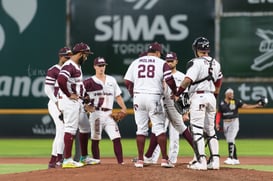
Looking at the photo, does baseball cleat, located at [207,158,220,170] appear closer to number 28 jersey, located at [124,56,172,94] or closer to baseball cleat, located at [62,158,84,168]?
number 28 jersey, located at [124,56,172,94]

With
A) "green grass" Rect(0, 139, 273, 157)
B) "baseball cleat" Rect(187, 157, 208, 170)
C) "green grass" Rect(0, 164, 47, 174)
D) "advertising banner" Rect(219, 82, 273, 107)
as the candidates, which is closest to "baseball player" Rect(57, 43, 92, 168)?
"baseball cleat" Rect(187, 157, 208, 170)

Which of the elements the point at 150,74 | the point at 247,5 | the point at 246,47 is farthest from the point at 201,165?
the point at 247,5

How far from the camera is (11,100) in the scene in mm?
22438

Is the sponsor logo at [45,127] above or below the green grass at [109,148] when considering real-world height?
above

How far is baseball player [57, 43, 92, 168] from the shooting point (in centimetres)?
1123

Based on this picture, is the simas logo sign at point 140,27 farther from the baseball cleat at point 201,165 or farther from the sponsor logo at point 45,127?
the baseball cleat at point 201,165

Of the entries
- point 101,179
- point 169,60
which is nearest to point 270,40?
point 169,60

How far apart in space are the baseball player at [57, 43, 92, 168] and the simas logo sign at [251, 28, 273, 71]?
11.4 metres

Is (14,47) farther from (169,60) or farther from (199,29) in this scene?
(169,60)

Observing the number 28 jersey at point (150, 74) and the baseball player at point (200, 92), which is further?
the number 28 jersey at point (150, 74)

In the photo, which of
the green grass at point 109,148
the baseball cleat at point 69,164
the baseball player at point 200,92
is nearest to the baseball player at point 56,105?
the baseball cleat at point 69,164

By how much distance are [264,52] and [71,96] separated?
1186 cm

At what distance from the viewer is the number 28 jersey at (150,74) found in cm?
1137

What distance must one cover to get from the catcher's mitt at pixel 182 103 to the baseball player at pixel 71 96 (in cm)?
142
